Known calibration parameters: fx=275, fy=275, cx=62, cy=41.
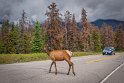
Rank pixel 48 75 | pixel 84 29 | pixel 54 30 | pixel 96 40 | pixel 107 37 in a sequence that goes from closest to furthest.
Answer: pixel 48 75 → pixel 54 30 → pixel 84 29 → pixel 96 40 → pixel 107 37

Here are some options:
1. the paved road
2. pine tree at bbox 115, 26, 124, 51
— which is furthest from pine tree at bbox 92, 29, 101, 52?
the paved road

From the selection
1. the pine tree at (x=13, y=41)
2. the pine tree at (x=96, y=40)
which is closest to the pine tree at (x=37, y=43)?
the pine tree at (x=13, y=41)

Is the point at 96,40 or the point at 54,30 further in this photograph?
the point at 96,40

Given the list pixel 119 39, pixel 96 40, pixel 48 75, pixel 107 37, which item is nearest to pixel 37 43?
pixel 96 40

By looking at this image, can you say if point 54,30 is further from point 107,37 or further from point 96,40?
point 107,37

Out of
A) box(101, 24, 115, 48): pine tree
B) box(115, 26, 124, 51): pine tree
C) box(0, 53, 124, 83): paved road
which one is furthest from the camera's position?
box(115, 26, 124, 51): pine tree

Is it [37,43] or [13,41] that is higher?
[13,41]

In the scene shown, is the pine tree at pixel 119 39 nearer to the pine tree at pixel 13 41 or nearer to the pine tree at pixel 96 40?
the pine tree at pixel 96 40

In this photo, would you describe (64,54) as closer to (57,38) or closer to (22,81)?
(22,81)

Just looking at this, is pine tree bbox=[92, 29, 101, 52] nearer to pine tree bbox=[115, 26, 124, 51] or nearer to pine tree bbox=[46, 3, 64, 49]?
pine tree bbox=[115, 26, 124, 51]

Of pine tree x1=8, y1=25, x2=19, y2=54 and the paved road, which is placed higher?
pine tree x1=8, y1=25, x2=19, y2=54

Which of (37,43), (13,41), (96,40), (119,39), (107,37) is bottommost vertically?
(37,43)

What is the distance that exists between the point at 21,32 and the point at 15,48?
17.0 feet

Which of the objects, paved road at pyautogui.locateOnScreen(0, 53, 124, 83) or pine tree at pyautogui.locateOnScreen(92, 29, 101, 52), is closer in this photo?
paved road at pyautogui.locateOnScreen(0, 53, 124, 83)
